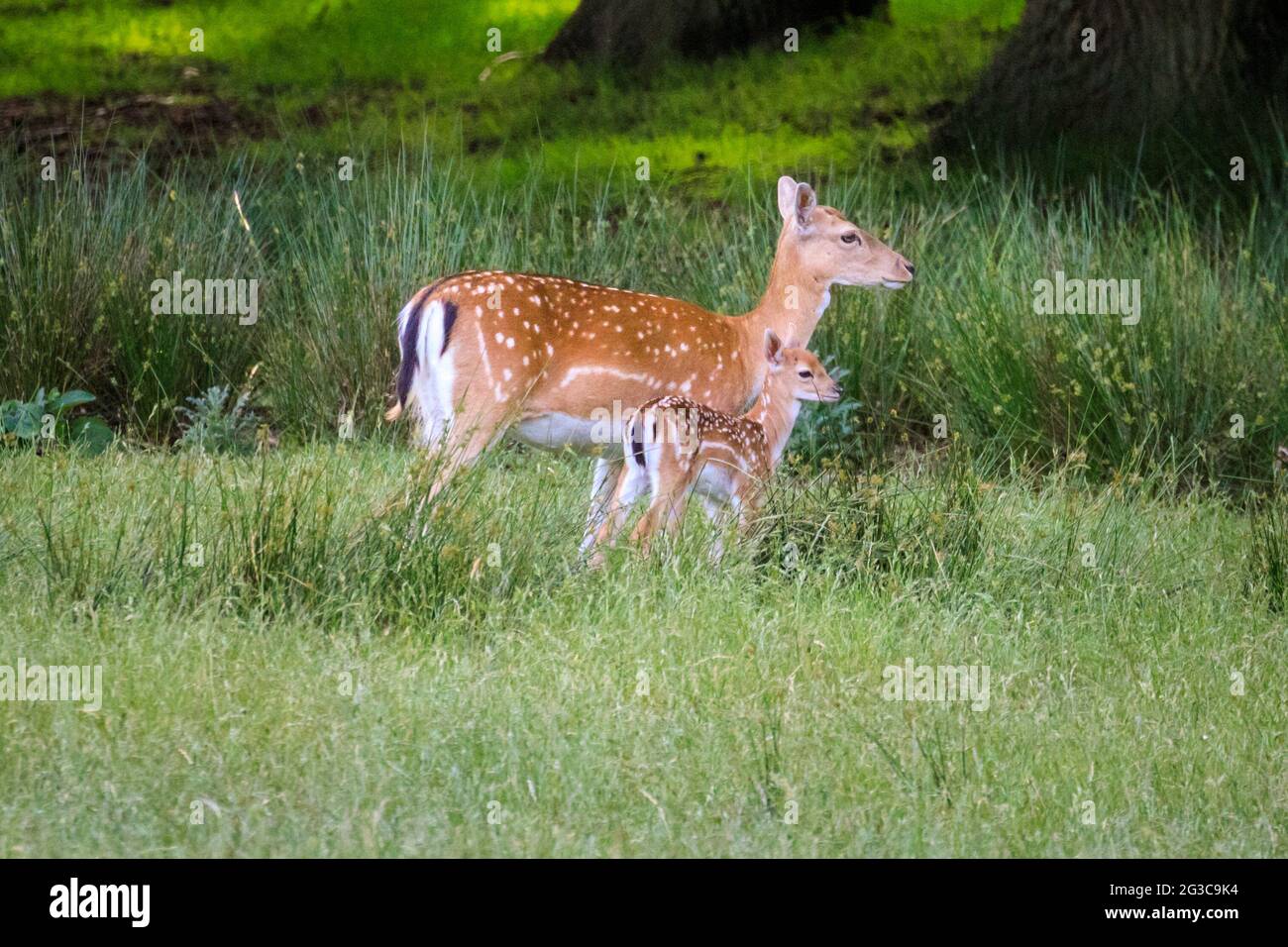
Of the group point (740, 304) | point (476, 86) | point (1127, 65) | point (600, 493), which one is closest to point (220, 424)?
point (600, 493)

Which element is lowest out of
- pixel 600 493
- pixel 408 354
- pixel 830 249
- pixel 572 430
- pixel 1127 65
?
Answer: pixel 600 493

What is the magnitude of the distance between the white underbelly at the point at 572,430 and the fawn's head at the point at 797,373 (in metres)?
0.58

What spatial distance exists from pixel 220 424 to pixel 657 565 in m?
2.00

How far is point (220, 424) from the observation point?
6824 millimetres

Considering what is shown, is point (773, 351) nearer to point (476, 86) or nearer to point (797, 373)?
point (797, 373)

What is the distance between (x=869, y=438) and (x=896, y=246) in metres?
1.30

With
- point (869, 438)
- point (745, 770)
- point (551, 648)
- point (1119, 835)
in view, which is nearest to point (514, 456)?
point (869, 438)

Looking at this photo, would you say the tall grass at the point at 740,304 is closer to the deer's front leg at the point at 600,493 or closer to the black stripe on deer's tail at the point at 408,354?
the black stripe on deer's tail at the point at 408,354

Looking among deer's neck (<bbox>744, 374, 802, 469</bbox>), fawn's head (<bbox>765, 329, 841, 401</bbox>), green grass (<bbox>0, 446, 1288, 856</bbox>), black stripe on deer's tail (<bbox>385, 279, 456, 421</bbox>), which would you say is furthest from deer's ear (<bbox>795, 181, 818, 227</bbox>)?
black stripe on deer's tail (<bbox>385, 279, 456, 421</bbox>)

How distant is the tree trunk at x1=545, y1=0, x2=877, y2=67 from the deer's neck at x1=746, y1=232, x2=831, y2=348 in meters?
7.29

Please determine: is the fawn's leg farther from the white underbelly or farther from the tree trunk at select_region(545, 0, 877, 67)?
the tree trunk at select_region(545, 0, 877, 67)

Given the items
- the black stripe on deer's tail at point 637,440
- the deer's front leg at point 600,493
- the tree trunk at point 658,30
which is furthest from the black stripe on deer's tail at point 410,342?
the tree trunk at point 658,30

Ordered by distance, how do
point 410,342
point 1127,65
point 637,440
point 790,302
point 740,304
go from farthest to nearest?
point 1127,65 < point 740,304 < point 790,302 < point 410,342 < point 637,440

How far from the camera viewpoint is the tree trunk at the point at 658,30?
14.4 meters
